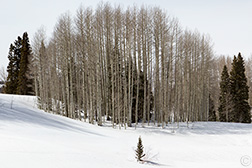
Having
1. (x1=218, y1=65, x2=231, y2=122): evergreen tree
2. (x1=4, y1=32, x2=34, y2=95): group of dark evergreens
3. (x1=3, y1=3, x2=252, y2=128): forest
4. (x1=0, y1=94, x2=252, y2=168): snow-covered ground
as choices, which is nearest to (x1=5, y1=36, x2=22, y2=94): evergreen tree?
(x1=4, y1=32, x2=34, y2=95): group of dark evergreens

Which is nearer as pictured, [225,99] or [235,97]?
[235,97]

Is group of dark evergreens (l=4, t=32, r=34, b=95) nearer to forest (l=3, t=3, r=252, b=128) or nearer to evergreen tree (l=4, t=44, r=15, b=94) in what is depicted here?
evergreen tree (l=4, t=44, r=15, b=94)

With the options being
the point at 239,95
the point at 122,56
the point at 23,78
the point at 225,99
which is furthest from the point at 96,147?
the point at 23,78

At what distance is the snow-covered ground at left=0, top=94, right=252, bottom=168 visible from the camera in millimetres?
5098

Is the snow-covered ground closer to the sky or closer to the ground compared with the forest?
closer to the ground

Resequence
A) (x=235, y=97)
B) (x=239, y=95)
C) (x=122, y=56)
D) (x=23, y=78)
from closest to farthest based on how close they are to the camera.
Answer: (x=122, y=56)
(x=239, y=95)
(x=235, y=97)
(x=23, y=78)

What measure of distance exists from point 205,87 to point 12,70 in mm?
28993

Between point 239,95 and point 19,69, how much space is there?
3260 cm

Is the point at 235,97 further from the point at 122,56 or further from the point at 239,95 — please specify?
the point at 122,56

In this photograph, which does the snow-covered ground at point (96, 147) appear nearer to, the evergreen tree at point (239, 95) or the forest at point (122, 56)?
the forest at point (122, 56)

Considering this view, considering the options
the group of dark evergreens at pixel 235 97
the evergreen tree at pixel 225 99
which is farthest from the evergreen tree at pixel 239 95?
the evergreen tree at pixel 225 99

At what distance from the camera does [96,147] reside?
817 cm

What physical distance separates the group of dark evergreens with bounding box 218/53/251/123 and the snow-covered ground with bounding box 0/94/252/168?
34.3 feet

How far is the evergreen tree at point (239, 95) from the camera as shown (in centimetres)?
2888
